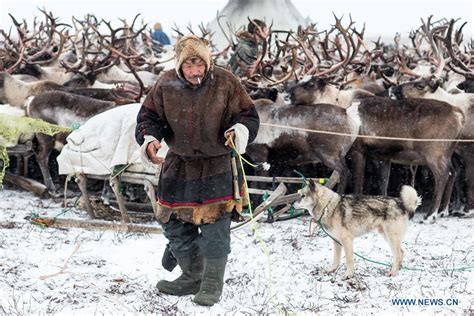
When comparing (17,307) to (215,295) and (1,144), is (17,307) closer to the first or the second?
(215,295)

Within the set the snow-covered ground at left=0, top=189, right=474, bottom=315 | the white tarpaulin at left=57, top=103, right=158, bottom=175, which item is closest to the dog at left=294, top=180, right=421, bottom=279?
the snow-covered ground at left=0, top=189, right=474, bottom=315

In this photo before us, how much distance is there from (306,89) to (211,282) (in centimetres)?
412

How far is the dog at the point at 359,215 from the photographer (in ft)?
14.2

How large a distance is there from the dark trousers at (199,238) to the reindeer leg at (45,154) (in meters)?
3.82

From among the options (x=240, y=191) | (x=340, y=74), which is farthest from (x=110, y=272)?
(x=340, y=74)

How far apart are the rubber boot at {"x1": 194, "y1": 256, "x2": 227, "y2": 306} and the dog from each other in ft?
3.38

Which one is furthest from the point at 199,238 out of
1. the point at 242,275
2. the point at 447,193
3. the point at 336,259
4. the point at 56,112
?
the point at 56,112

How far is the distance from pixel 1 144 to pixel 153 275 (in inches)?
114

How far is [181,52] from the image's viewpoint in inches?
136

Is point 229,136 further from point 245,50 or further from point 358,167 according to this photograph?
point 245,50

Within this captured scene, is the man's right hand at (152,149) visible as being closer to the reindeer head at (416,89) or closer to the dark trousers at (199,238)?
→ the dark trousers at (199,238)

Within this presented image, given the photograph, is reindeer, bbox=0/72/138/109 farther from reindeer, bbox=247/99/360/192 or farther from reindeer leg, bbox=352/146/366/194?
reindeer leg, bbox=352/146/366/194

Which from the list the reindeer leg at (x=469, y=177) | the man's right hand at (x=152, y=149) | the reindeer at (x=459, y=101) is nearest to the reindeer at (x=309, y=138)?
the reindeer at (x=459, y=101)

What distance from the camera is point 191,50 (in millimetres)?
3416
